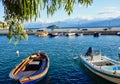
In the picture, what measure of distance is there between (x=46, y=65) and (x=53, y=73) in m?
3.82

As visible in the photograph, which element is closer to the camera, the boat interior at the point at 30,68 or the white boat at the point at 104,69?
the white boat at the point at 104,69

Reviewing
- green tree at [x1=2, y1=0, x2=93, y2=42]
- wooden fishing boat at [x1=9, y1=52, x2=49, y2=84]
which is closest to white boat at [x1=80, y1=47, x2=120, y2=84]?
wooden fishing boat at [x1=9, y1=52, x2=49, y2=84]

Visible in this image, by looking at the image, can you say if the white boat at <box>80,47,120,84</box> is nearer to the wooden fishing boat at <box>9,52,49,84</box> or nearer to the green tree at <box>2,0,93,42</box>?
the wooden fishing boat at <box>9,52,49,84</box>

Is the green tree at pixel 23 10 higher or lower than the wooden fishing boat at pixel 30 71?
higher

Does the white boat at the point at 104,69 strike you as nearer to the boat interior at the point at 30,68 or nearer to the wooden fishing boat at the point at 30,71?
the wooden fishing boat at the point at 30,71

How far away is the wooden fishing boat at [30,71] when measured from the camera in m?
26.8

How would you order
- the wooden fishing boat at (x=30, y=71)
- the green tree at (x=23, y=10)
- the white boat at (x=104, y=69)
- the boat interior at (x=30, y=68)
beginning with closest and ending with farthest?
the green tree at (x=23, y=10), the white boat at (x=104, y=69), the wooden fishing boat at (x=30, y=71), the boat interior at (x=30, y=68)

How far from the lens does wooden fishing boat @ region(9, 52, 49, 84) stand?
26808 mm

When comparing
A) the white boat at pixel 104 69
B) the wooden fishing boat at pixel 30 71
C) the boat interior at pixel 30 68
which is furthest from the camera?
the boat interior at pixel 30 68

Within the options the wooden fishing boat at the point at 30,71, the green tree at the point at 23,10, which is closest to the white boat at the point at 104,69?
the wooden fishing boat at the point at 30,71

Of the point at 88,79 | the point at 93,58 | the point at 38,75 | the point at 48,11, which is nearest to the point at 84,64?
the point at 93,58

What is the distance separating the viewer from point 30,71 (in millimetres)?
31688

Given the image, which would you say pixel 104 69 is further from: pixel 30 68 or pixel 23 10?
pixel 23 10

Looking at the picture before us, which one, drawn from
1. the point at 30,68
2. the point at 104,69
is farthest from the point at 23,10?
the point at 30,68
